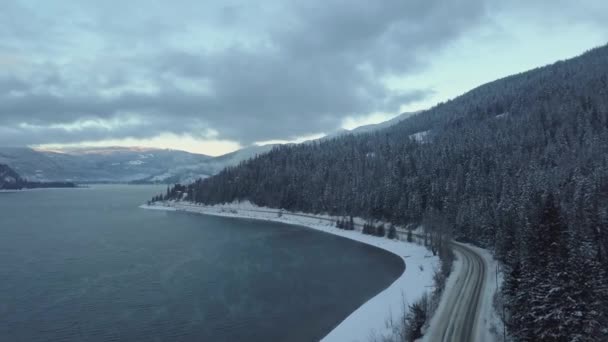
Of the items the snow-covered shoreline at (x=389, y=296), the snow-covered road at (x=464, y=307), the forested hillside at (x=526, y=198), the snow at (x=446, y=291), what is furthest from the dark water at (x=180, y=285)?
the forested hillside at (x=526, y=198)

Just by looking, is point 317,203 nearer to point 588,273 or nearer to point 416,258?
point 416,258

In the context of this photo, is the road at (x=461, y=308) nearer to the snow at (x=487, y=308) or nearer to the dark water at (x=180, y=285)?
the snow at (x=487, y=308)

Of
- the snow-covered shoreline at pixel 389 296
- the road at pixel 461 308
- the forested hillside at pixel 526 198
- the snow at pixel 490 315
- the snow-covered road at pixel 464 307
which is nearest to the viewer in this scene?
the forested hillside at pixel 526 198

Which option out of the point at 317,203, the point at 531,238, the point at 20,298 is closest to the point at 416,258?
the point at 531,238

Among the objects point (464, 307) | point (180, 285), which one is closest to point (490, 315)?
point (464, 307)

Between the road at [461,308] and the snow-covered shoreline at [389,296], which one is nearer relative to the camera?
the road at [461,308]

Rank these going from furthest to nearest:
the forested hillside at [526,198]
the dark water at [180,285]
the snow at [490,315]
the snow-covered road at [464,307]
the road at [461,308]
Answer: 1. the dark water at [180,285]
2. the road at [461,308]
3. the snow-covered road at [464,307]
4. the snow at [490,315]
5. the forested hillside at [526,198]

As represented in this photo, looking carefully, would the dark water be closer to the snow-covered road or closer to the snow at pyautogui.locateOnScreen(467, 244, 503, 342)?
the snow-covered road
